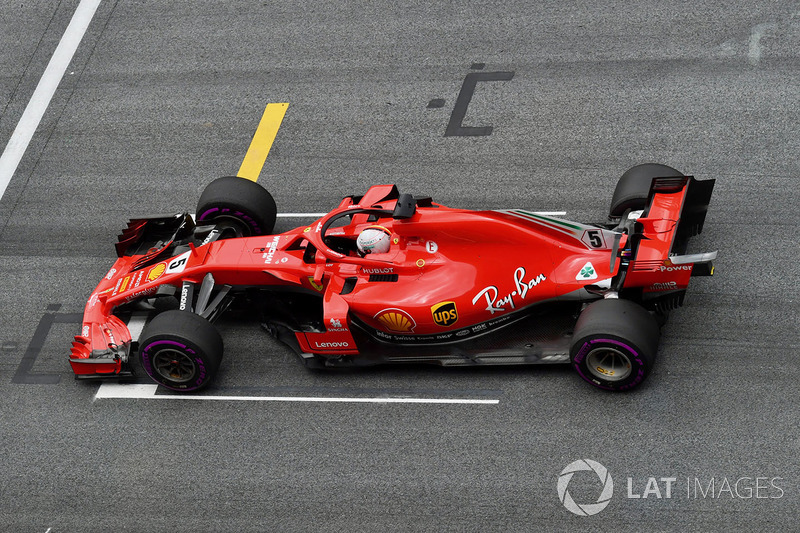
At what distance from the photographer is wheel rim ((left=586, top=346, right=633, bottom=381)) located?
366 inches

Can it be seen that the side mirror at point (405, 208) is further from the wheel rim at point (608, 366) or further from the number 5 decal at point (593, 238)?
the wheel rim at point (608, 366)

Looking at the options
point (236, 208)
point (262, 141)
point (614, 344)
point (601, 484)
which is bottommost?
point (601, 484)

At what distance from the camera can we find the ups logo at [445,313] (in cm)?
964

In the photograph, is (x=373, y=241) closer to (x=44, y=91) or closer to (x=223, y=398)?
(x=223, y=398)

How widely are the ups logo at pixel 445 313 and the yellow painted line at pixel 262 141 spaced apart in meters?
4.25

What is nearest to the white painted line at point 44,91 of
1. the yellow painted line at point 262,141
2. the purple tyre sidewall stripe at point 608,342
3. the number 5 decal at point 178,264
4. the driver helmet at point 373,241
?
the yellow painted line at point 262,141

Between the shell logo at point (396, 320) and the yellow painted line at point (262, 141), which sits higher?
the yellow painted line at point (262, 141)

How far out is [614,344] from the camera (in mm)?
8969

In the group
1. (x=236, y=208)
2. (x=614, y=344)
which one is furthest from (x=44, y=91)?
(x=614, y=344)

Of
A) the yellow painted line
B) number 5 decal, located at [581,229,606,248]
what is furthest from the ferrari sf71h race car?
the yellow painted line

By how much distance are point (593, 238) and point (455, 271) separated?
4.73ft

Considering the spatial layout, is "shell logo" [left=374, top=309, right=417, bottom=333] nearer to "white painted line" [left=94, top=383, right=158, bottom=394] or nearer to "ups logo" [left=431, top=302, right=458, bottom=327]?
"ups logo" [left=431, top=302, right=458, bottom=327]

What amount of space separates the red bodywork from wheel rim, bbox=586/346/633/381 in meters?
0.60

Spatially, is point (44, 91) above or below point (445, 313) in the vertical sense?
above
